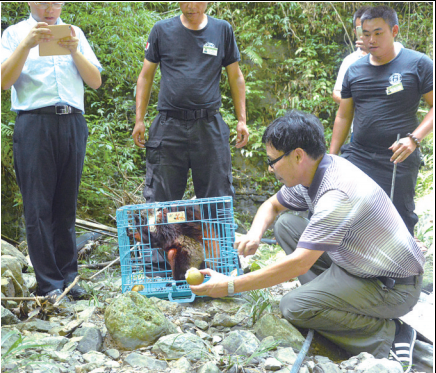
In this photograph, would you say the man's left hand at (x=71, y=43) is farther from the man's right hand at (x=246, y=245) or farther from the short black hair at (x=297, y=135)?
the man's right hand at (x=246, y=245)

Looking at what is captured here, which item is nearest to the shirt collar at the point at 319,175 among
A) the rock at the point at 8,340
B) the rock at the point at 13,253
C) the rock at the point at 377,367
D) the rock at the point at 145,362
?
the rock at the point at 377,367

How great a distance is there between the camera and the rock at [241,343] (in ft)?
6.61

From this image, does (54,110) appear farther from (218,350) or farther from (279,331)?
(279,331)

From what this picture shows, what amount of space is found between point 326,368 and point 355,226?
65 cm

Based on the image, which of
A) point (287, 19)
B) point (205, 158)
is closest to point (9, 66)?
point (205, 158)

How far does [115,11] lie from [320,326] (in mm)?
3557

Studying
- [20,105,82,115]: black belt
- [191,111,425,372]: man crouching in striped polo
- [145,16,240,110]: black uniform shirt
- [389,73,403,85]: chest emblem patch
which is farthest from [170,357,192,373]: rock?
[389,73,403,85]: chest emblem patch

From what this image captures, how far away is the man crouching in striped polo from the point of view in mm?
1883

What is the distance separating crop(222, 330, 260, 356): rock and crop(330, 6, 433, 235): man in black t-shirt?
1.37 meters

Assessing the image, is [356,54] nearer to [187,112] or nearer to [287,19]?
[187,112]

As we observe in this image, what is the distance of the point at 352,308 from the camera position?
2.28 metres

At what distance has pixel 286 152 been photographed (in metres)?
1.99

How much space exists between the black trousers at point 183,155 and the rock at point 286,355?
1.18 metres

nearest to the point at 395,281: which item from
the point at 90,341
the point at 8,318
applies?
the point at 90,341
